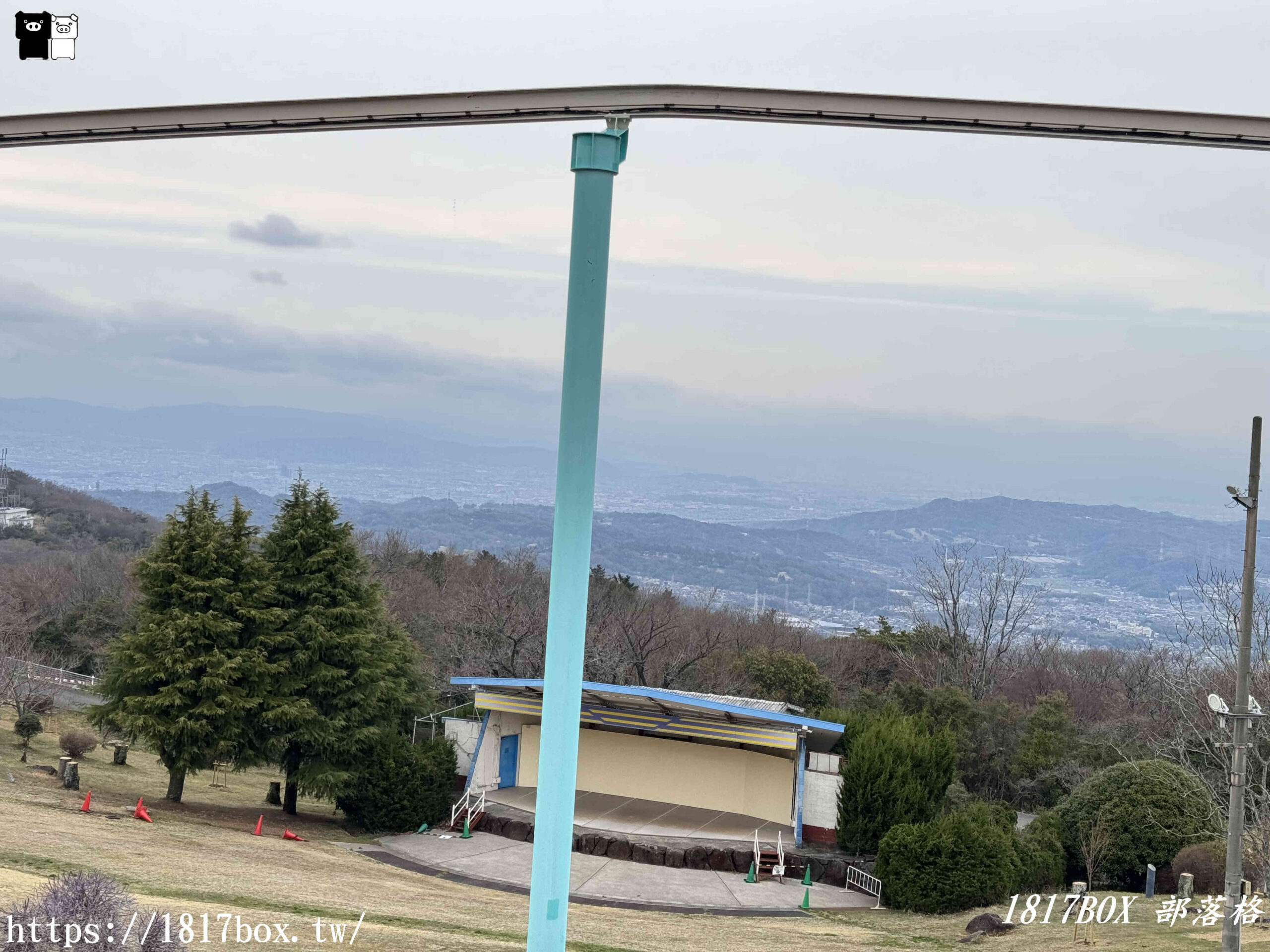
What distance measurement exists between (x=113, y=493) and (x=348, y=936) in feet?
399

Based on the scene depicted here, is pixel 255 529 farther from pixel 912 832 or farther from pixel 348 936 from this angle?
pixel 912 832

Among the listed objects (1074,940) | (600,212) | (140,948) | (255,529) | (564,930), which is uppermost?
(600,212)

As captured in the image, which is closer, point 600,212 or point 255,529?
point 600,212

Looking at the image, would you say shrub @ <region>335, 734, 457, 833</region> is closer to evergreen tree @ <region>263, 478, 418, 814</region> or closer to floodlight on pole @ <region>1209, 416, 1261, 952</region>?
evergreen tree @ <region>263, 478, 418, 814</region>

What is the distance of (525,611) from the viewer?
4006 centimetres

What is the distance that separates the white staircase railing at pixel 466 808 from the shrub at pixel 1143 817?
12.3 metres

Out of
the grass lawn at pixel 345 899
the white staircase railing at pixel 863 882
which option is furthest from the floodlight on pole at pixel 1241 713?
the white staircase railing at pixel 863 882

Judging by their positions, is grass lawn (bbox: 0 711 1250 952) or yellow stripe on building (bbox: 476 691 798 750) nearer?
grass lawn (bbox: 0 711 1250 952)

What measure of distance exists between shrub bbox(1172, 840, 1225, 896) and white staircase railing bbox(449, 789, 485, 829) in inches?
542

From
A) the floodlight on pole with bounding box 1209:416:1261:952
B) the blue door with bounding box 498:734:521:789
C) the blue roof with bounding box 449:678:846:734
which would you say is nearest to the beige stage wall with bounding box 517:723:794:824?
the blue door with bounding box 498:734:521:789

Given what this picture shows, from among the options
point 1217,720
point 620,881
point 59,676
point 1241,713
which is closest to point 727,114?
point 1241,713

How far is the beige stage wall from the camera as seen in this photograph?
26.1 m

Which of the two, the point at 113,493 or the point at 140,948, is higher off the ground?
the point at 113,493

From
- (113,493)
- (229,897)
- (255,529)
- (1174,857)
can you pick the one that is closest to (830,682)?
(1174,857)
